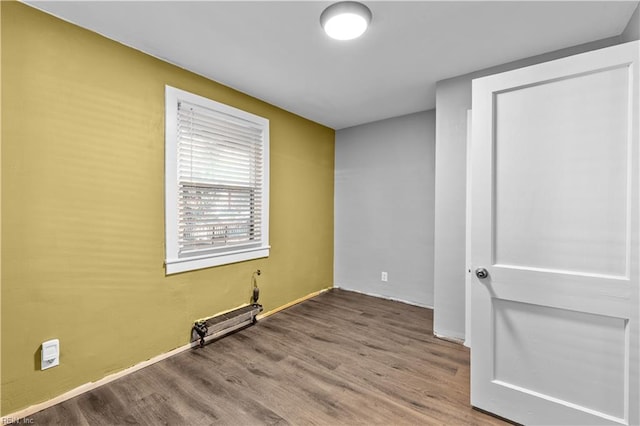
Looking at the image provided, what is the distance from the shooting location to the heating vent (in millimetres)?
2488

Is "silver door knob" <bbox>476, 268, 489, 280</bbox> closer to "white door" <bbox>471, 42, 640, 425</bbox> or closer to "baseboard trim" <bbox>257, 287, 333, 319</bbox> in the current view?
"white door" <bbox>471, 42, 640, 425</bbox>

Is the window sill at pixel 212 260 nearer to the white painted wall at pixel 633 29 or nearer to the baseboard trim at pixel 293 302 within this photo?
the baseboard trim at pixel 293 302

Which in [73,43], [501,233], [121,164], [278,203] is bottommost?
[501,233]

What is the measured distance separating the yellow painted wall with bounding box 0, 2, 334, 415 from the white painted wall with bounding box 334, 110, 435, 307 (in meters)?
2.05

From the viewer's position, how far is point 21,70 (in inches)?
64.5

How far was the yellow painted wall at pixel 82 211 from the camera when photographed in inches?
64.2

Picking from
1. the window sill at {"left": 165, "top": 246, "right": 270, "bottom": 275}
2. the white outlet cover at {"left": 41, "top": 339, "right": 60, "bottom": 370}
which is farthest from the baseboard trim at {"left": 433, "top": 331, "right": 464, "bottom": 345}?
the white outlet cover at {"left": 41, "top": 339, "right": 60, "bottom": 370}

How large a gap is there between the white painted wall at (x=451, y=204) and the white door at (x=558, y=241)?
91cm

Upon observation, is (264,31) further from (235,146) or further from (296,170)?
(296,170)

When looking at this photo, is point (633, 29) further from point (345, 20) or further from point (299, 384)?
point (299, 384)

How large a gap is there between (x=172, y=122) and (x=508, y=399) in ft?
9.79

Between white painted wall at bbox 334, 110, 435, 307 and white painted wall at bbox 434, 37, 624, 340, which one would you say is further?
white painted wall at bbox 334, 110, 435, 307

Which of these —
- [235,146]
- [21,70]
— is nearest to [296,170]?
[235,146]

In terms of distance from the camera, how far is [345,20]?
1.71 metres
